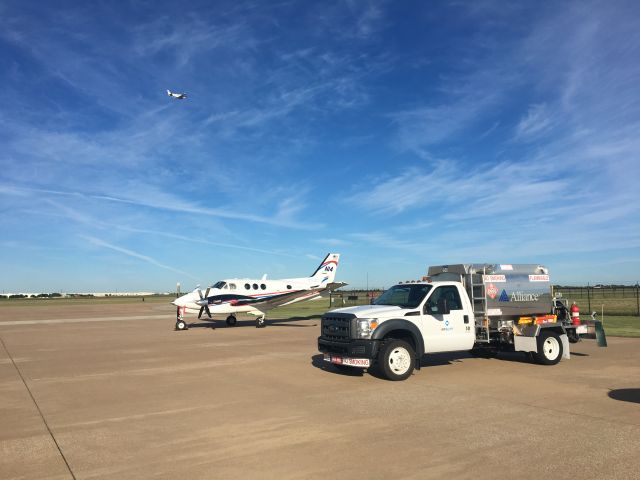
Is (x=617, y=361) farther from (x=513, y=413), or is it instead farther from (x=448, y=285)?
(x=513, y=413)

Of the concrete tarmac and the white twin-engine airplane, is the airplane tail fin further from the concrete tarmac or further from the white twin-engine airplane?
the concrete tarmac

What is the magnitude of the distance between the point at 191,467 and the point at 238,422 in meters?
1.95

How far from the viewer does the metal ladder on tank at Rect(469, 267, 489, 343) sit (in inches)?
482

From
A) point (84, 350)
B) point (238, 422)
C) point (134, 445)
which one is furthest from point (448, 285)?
point (84, 350)

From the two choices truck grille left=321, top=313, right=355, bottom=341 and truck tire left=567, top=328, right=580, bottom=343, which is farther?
truck tire left=567, top=328, right=580, bottom=343

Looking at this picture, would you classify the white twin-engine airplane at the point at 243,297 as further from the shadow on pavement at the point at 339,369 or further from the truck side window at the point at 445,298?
A: the truck side window at the point at 445,298

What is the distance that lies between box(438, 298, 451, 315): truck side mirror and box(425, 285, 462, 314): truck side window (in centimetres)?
8

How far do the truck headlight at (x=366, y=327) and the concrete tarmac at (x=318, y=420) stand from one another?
39.9 inches

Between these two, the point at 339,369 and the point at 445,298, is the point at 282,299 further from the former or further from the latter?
the point at 445,298

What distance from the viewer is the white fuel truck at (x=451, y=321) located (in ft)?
35.2

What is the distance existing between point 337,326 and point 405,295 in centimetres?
185

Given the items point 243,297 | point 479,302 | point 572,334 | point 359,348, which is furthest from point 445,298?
point 243,297

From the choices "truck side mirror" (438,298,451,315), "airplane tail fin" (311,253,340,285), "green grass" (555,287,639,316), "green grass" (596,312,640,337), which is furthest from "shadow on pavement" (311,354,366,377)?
"airplane tail fin" (311,253,340,285)

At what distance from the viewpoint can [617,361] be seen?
42.2ft
